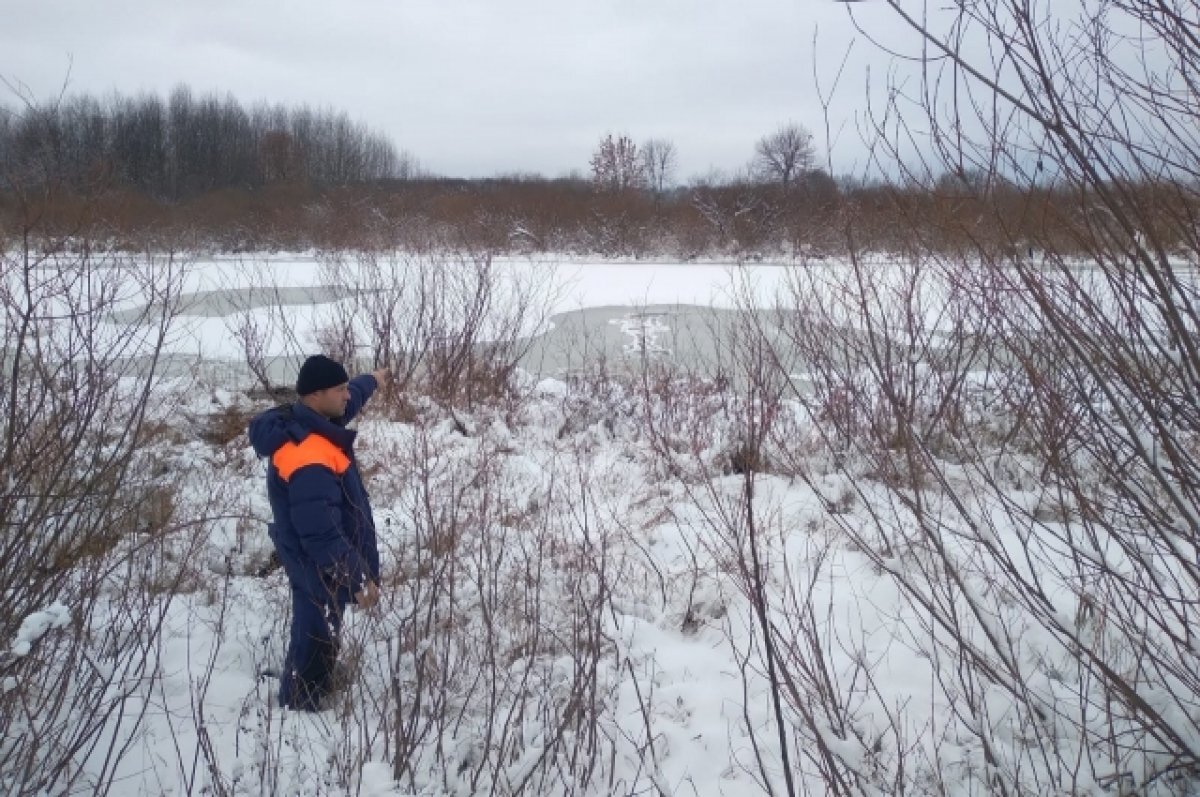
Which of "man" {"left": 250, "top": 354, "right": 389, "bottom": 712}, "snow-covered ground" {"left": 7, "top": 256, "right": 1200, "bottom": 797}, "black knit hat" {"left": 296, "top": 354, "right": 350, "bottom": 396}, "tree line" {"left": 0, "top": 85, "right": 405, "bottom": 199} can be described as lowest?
"snow-covered ground" {"left": 7, "top": 256, "right": 1200, "bottom": 797}

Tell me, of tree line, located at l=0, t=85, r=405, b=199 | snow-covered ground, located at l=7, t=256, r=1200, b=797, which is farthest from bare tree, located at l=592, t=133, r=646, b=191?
snow-covered ground, located at l=7, t=256, r=1200, b=797

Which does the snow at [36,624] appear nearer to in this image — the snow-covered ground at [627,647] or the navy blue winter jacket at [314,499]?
the snow-covered ground at [627,647]

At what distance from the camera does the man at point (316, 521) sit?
2.61 metres

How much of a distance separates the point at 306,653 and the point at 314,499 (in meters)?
0.68

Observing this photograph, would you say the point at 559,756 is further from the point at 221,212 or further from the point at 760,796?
the point at 221,212

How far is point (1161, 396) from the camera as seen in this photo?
1.71 m

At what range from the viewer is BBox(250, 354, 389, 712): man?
2611mm

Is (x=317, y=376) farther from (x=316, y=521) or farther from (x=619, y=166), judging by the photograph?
(x=619, y=166)

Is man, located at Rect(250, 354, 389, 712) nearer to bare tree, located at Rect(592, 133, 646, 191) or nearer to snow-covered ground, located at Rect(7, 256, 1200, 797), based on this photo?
snow-covered ground, located at Rect(7, 256, 1200, 797)

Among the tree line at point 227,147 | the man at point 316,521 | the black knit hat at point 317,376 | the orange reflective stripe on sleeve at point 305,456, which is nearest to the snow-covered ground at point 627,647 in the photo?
the man at point 316,521

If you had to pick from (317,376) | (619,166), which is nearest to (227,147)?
(619,166)

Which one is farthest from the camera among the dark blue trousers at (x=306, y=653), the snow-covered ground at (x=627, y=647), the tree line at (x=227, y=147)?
the tree line at (x=227, y=147)

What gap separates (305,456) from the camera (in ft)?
8.60

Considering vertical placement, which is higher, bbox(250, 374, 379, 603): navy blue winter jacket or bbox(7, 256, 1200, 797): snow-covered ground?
bbox(250, 374, 379, 603): navy blue winter jacket
